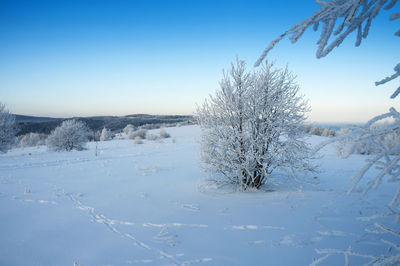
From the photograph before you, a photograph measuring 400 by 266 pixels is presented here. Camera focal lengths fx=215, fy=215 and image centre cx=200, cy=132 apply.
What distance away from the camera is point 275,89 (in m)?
5.95

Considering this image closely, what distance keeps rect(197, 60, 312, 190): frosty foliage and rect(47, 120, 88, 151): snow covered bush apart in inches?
739

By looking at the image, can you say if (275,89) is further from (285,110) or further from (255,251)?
(255,251)

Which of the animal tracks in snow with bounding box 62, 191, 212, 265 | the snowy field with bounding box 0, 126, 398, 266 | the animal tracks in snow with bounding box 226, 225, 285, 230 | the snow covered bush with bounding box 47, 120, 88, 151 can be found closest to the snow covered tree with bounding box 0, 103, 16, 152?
the snow covered bush with bounding box 47, 120, 88, 151

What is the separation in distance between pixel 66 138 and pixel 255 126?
20207 mm

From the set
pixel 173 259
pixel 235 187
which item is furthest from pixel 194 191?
pixel 173 259

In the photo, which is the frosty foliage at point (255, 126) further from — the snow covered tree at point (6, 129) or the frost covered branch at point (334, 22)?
the snow covered tree at point (6, 129)

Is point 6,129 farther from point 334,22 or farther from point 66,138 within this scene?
point 334,22

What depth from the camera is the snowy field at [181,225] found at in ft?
10.5

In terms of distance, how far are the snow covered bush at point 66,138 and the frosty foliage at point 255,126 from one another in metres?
18.8

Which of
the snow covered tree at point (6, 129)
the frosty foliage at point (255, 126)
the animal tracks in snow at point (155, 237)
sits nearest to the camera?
the animal tracks in snow at point (155, 237)

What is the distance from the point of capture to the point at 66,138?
800 inches

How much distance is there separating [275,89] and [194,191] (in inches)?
146

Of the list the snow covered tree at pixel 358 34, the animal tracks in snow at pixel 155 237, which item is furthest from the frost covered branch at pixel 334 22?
the animal tracks in snow at pixel 155 237

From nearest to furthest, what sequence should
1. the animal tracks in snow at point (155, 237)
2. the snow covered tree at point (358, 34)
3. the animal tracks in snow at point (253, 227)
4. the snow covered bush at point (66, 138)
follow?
the snow covered tree at point (358, 34), the animal tracks in snow at point (155, 237), the animal tracks in snow at point (253, 227), the snow covered bush at point (66, 138)
